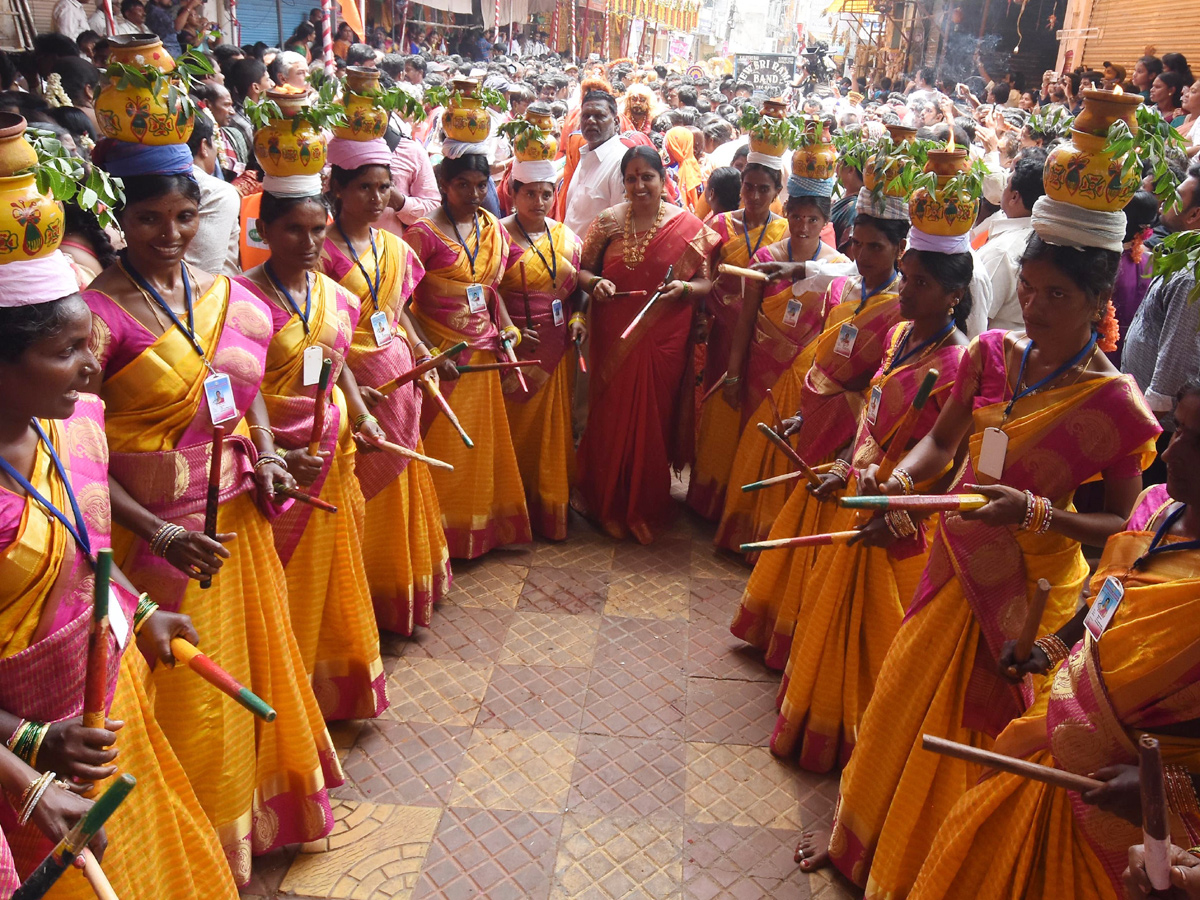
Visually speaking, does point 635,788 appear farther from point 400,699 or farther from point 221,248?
point 221,248

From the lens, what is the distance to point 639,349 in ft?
15.6

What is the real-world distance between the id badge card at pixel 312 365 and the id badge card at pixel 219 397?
504 mm

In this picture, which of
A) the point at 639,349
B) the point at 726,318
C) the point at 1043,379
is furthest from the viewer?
the point at 726,318

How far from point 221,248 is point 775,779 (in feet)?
9.91

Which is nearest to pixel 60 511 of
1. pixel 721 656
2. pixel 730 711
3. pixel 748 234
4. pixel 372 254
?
pixel 372 254

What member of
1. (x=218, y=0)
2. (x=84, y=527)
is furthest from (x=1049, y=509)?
(x=218, y=0)

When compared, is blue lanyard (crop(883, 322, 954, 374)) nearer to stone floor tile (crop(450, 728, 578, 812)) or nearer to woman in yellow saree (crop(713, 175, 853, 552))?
woman in yellow saree (crop(713, 175, 853, 552))

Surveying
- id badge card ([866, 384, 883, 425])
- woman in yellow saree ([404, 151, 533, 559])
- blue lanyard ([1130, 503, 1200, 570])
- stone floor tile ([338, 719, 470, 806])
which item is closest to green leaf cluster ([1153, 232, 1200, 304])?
blue lanyard ([1130, 503, 1200, 570])

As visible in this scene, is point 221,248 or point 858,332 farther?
point 221,248

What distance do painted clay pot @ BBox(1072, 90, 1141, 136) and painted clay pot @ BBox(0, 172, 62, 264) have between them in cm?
222

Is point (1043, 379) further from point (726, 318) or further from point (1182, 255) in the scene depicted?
point (726, 318)

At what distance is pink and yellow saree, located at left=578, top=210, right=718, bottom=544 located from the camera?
15.4 feet

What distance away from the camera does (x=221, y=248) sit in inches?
157

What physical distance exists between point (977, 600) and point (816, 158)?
2.42 metres
